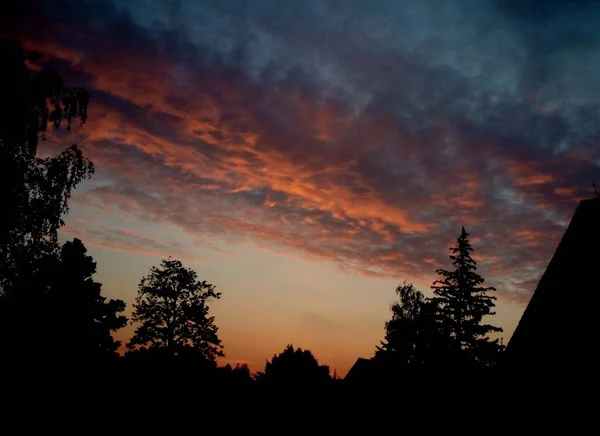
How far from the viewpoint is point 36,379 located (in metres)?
16.4

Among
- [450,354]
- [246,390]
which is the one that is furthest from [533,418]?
[450,354]

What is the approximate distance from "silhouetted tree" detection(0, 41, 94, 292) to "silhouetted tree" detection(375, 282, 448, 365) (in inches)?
1142

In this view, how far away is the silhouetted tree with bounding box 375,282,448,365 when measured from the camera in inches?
1368

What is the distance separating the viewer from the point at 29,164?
46.0 feet

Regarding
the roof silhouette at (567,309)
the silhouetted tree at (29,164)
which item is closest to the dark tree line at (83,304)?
the silhouetted tree at (29,164)

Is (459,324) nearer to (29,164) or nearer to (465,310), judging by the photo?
(465,310)

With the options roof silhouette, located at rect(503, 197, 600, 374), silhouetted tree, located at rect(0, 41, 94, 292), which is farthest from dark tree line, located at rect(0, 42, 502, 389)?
roof silhouette, located at rect(503, 197, 600, 374)

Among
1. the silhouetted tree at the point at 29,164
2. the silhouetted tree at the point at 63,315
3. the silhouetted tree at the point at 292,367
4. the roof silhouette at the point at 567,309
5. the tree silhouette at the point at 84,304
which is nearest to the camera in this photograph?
the roof silhouette at the point at 567,309

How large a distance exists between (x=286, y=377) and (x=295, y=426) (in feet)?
67.6

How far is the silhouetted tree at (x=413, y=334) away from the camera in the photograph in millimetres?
34756

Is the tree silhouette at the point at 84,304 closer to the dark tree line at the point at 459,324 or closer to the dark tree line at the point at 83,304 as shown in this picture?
the dark tree line at the point at 83,304

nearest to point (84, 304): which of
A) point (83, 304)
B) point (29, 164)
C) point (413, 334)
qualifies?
point (83, 304)

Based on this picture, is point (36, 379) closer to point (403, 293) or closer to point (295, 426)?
point (295, 426)

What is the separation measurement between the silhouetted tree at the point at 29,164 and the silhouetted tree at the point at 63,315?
173cm
